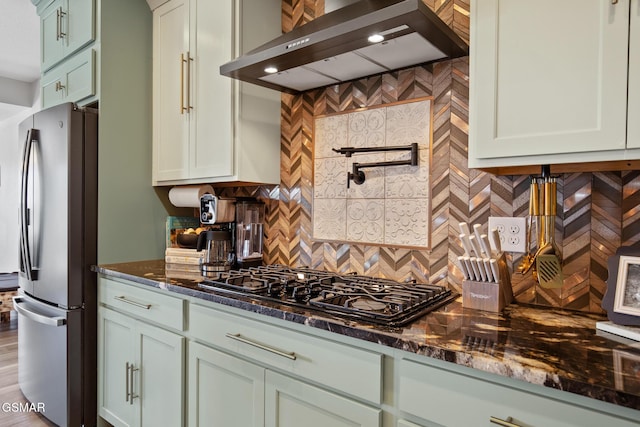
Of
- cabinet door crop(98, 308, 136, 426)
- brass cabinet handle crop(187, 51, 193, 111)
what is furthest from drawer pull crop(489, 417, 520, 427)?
brass cabinet handle crop(187, 51, 193, 111)

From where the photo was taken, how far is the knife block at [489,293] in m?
1.33

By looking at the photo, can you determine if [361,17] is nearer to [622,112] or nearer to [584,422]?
[622,112]

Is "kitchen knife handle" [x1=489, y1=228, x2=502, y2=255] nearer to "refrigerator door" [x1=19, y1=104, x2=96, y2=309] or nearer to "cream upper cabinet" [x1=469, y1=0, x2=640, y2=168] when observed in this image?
"cream upper cabinet" [x1=469, y1=0, x2=640, y2=168]

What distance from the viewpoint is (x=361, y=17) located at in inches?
52.2

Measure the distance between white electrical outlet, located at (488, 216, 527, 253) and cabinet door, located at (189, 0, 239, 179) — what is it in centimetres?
124

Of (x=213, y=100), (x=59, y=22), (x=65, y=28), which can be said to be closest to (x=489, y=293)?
(x=213, y=100)

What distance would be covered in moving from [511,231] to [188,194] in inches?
67.9

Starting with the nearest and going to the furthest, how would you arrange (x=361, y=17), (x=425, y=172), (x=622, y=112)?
(x=622, y=112) → (x=361, y=17) → (x=425, y=172)

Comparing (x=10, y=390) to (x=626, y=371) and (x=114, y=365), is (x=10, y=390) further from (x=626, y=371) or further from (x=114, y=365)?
(x=626, y=371)

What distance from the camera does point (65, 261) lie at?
2.16 meters

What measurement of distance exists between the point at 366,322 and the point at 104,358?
1724mm

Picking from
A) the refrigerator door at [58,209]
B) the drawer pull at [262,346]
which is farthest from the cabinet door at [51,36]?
the drawer pull at [262,346]

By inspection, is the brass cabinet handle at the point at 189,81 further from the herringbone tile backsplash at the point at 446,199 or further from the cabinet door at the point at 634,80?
the cabinet door at the point at 634,80

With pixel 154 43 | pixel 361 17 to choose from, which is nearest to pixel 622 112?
pixel 361 17
